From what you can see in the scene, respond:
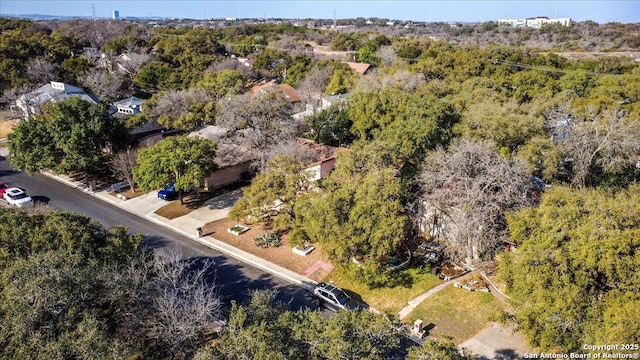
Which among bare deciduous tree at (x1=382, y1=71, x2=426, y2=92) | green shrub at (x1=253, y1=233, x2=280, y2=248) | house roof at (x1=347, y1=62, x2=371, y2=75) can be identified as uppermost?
house roof at (x1=347, y1=62, x2=371, y2=75)

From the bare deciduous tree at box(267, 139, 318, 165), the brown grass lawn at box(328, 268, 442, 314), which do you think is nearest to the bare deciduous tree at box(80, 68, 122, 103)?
the bare deciduous tree at box(267, 139, 318, 165)

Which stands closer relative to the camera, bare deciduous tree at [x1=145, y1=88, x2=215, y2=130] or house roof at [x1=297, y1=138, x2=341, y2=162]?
house roof at [x1=297, y1=138, x2=341, y2=162]

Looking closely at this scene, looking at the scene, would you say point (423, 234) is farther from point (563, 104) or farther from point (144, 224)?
point (563, 104)

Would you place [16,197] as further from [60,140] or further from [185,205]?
[185,205]

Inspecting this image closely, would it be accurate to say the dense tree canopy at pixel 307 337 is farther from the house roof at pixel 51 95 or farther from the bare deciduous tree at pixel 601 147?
the house roof at pixel 51 95

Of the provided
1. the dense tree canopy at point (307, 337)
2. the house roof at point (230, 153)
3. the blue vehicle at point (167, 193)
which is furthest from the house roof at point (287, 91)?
the dense tree canopy at point (307, 337)

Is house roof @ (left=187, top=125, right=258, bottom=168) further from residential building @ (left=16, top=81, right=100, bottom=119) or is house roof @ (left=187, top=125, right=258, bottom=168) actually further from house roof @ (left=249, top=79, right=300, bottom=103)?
house roof @ (left=249, top=79, right=300, bottom=103)
